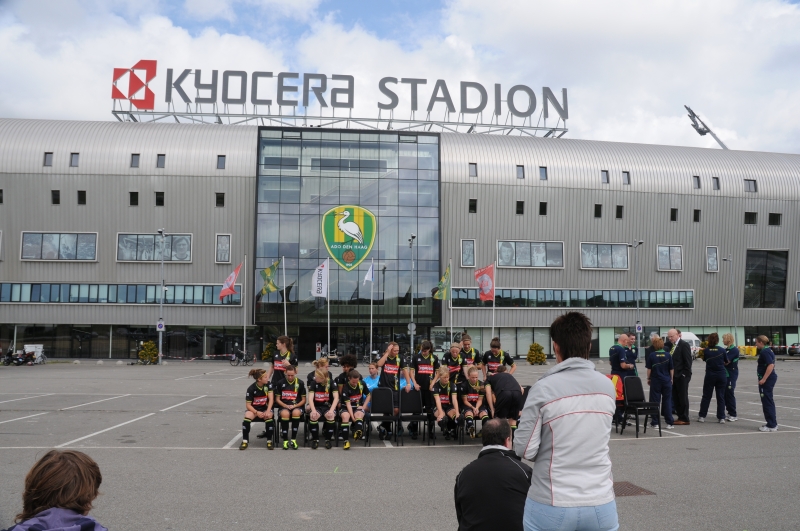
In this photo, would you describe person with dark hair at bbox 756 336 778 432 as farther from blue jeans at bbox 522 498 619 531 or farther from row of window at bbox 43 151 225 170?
row of window at bbox 43 151 225 170

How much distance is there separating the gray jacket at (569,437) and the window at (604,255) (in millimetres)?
50364

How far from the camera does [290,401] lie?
1188 centimetres

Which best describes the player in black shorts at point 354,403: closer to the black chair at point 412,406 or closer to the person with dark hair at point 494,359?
the black chair at point 412,406

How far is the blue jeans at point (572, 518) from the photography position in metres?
3.47

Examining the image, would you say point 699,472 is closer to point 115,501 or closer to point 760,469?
point 760,469

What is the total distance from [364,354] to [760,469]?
1630 inches

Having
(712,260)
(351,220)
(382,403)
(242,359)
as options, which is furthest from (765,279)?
(382,403)

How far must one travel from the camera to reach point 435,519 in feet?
22.7

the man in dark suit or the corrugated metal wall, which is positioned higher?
the corrugated metal wall

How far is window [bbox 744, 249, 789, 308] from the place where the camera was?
55531 millimetres

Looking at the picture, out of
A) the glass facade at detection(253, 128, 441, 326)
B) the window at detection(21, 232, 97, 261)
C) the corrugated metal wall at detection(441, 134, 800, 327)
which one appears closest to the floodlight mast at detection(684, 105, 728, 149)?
the corrugated metal wall at detection(441, 134, 800, 327)

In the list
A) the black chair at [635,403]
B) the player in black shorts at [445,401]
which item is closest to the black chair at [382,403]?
the player in black shorts at [445,401]

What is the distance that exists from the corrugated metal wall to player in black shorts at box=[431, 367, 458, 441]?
37947 millimetres

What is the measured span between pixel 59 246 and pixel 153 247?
6795mm
